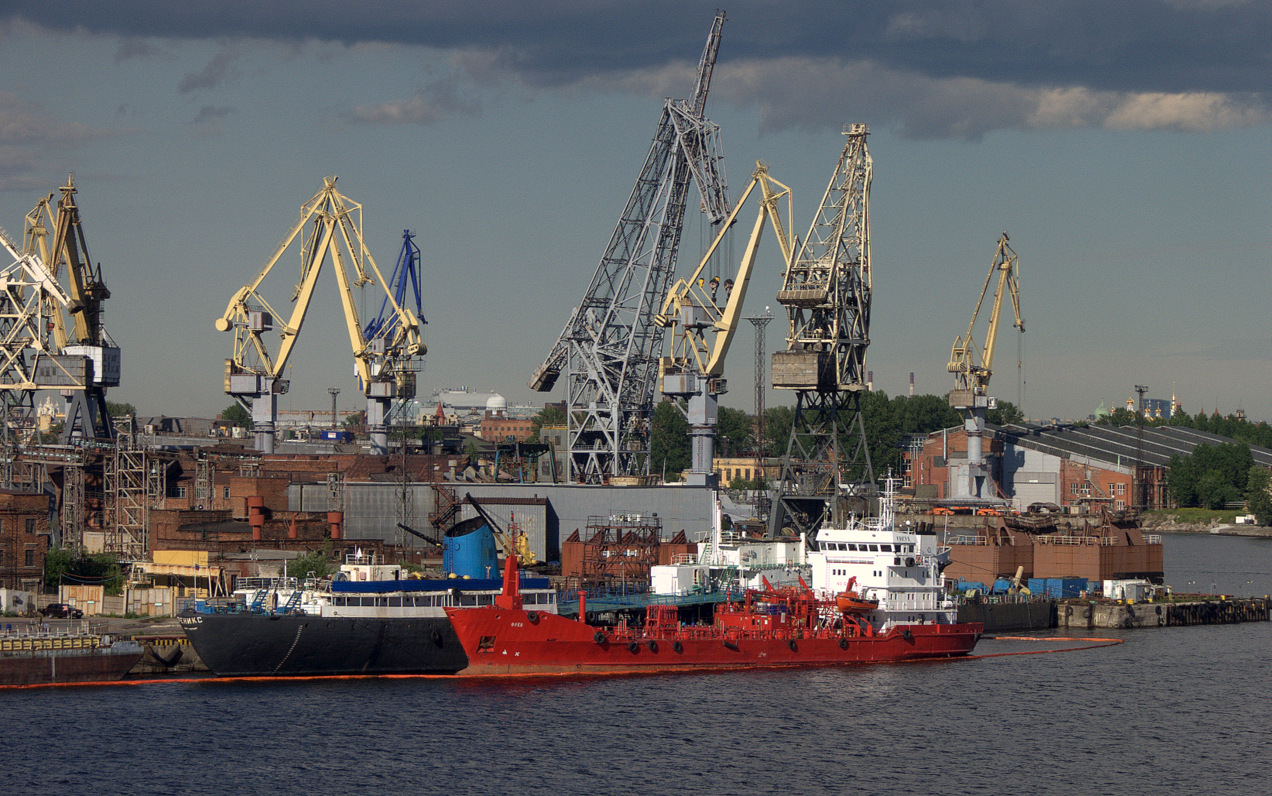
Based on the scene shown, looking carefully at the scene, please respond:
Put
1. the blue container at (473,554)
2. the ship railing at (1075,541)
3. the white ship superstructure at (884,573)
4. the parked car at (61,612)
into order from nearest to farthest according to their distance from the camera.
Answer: the blue container at (473,554), the parked car at (61,612), the white ship superstructure at (884,573), the ship railing at (1075,541)

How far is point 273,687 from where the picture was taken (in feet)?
203

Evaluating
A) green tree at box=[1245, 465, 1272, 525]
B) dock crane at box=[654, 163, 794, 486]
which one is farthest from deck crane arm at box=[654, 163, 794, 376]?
green tree at box=[1245, 465, 1272, 525]

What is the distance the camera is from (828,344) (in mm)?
105562

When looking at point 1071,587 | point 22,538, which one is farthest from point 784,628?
point 22,538

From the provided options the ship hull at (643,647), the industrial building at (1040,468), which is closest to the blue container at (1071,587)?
the ship hull at (643,647)

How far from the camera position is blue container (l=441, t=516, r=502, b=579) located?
69062mm

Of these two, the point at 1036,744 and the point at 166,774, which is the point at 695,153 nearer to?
the point at 1036,744

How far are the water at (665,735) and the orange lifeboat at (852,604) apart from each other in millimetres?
2849

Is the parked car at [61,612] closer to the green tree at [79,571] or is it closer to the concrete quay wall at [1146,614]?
the green tree at [79,571]

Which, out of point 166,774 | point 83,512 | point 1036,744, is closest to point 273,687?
point 166,774

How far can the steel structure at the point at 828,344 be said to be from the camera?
103938 millimetres

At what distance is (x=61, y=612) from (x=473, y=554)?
66.1 ft

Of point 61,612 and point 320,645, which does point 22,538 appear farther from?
point 320,645

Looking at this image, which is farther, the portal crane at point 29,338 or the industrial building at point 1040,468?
the industrial building at point 1040,468
